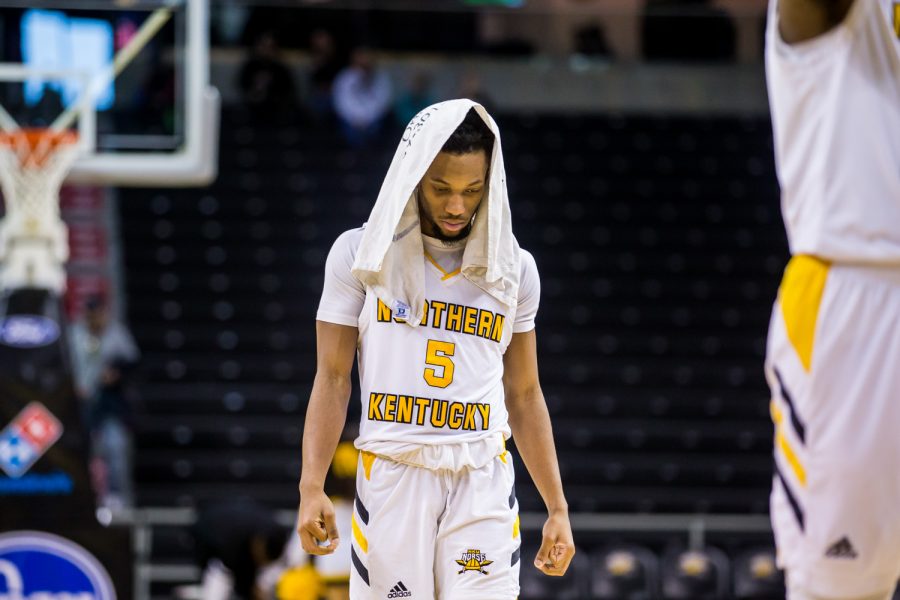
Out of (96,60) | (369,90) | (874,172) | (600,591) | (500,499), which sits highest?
(874,172)

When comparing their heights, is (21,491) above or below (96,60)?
below

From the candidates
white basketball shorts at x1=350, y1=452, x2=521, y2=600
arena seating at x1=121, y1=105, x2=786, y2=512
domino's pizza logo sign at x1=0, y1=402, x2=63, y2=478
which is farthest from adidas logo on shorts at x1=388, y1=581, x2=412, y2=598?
arena seating at x1=121, y1=105, x2=786, y2=512

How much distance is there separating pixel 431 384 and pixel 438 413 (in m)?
0.09

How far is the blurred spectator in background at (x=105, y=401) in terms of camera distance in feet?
43.3

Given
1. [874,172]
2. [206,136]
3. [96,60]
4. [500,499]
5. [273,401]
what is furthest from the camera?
[273,401]

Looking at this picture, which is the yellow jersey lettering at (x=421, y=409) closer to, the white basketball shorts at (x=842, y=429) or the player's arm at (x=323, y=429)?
the player's arm at (x=323, y=429)

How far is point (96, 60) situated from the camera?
12.3 meters

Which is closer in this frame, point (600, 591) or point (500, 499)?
point (500, 499)

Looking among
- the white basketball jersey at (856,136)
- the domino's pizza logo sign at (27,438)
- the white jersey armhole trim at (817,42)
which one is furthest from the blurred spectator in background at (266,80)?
the white basketball jersey at (856,136)

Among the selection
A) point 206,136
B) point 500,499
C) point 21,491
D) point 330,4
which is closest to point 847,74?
point 500,499

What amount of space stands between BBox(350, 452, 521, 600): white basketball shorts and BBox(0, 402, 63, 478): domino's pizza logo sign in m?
5.41

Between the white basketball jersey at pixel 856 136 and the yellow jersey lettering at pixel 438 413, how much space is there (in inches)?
48.6

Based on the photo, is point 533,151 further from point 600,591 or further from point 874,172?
point 874,172

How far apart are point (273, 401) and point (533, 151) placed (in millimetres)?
5453
